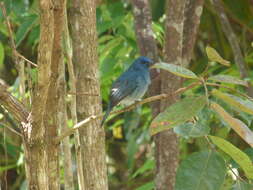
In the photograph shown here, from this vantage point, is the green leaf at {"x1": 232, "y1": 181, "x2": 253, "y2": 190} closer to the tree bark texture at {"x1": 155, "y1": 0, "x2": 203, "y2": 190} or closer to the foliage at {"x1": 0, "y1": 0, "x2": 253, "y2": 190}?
the foliage at {"x1": 0, "y1": 0, "x2": 253, "y2": 190}

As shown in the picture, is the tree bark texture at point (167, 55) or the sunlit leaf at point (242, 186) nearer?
the sunlit leaf at point (242, 186)

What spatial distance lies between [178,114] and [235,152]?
0.29 meters

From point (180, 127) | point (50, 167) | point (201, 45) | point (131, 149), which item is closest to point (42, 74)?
point (50, 167)

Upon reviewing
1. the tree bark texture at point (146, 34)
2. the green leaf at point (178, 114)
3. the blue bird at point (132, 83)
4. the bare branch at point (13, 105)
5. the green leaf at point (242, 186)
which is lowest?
the green leaf at point (242, 186)

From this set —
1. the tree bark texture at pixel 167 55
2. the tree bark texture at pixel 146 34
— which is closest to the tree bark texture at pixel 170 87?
the tree bark texture at pixel 167 55

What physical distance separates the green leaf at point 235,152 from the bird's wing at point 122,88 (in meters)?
2.21

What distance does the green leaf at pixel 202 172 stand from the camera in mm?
1933

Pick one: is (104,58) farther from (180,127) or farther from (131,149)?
(180,127)

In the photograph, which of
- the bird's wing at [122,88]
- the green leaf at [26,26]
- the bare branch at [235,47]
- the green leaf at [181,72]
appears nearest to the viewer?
the green leaf at [181,72]

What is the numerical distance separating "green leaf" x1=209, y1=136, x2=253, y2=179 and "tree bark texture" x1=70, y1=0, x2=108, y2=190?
0.63m

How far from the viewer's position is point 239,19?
5.08 metres

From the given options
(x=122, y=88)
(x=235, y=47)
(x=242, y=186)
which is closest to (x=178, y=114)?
(x=242, y=186)

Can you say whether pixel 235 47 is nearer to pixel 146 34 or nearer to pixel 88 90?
pixel 146 34

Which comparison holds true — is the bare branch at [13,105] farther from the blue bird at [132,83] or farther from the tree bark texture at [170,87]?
the blue bird at [132,83]
